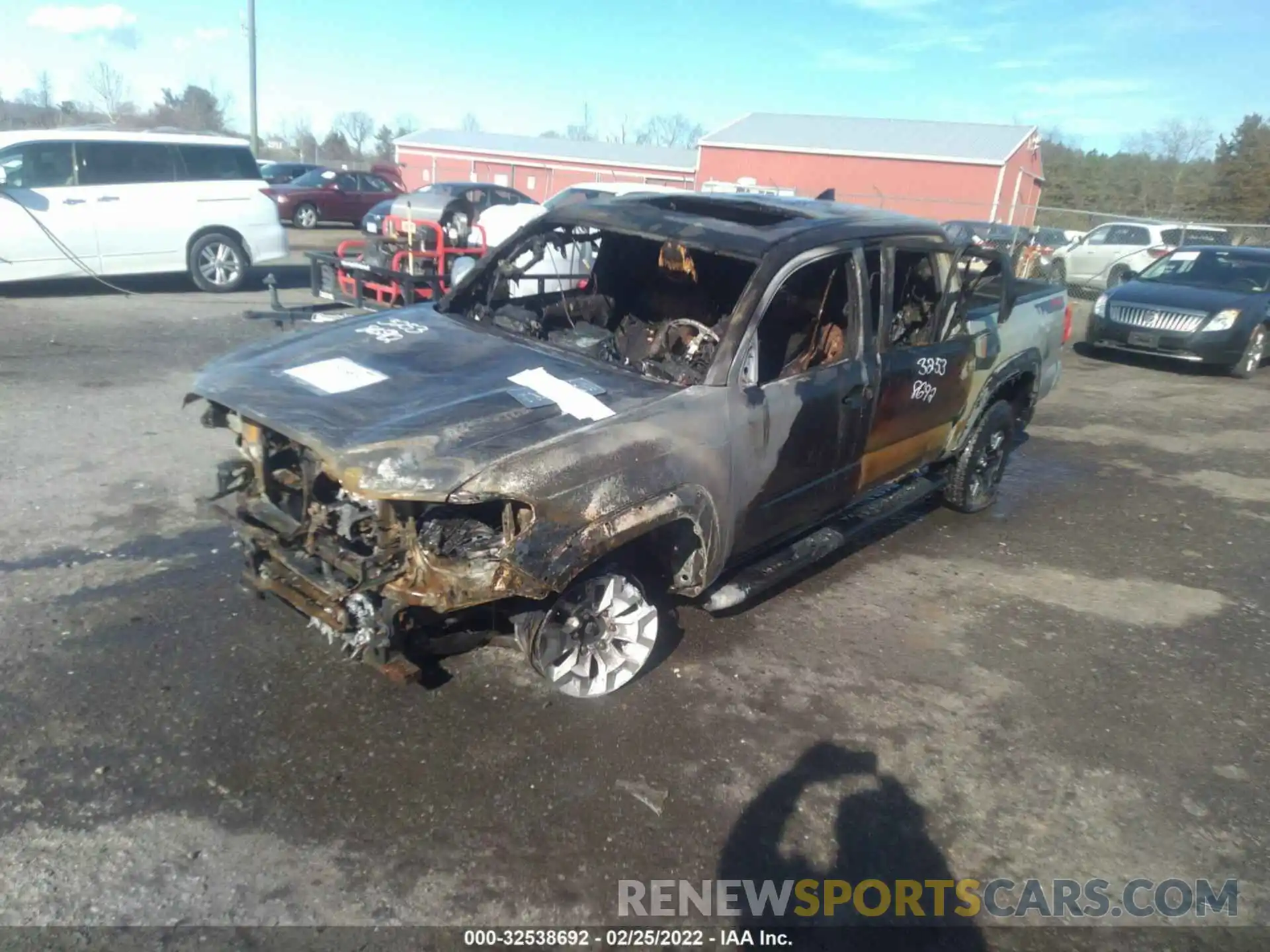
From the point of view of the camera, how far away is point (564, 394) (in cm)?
349

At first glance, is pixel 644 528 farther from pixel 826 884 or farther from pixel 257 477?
pixel 257 477

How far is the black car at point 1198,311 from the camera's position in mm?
11312

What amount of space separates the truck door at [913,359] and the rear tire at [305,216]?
2117 cm

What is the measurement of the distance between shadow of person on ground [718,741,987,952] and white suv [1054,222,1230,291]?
18767 millimetres

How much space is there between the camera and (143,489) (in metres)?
5.38

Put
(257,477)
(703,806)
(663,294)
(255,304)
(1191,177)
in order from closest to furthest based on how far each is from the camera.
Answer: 1. (703,806)
2. (257,477)
3. (663,294)
4. (255,304)
5. (1191,177)

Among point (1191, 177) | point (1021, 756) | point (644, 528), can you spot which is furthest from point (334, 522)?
point (1191, 177)

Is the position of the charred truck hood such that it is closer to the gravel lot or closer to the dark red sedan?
the gravel lot

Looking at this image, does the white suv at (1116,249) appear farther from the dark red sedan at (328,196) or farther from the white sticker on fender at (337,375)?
the white sticker on fender at (337,375)

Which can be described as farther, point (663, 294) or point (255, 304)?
point (255, 304)

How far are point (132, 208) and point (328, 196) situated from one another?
12.9 m

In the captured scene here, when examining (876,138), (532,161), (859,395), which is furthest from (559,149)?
(859,395)

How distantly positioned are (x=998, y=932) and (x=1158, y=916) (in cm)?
57

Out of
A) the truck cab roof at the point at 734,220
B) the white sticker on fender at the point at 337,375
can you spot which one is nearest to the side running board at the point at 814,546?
the truck cab roof at the point at 734,220
